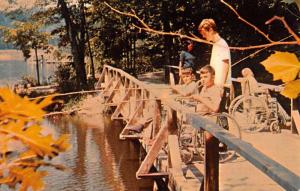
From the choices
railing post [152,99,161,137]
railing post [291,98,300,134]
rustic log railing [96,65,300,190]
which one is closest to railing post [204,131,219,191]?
rustic log railing [96,65,300,190]

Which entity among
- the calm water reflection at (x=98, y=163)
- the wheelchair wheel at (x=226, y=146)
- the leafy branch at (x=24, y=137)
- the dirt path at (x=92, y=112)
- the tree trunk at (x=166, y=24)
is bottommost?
the calm water reflection at (x=98, y=163)

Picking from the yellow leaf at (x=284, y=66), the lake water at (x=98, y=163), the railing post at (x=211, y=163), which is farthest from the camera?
the lake water at (x=98, y=163)

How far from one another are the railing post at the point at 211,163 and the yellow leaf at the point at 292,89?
3.78 metres

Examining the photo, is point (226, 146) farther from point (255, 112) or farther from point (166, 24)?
point (166, 24)

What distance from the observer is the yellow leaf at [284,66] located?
111cm

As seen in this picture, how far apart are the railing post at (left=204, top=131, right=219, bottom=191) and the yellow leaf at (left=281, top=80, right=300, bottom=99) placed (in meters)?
3.78

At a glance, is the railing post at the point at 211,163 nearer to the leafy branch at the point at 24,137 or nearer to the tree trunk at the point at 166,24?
the leafy branch at the point at 24,137

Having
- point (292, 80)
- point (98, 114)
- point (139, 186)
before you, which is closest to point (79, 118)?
point (98, 114)

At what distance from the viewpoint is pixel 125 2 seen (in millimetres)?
30344

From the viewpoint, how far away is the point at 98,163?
1443 centimetres

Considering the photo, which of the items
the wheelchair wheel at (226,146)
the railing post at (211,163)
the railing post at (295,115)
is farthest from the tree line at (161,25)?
the railing post at (211,163)

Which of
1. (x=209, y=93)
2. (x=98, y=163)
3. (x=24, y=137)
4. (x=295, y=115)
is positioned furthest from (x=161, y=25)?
(x=24, y=137)

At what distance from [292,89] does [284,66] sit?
2.0 inches

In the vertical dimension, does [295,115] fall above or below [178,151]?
above
